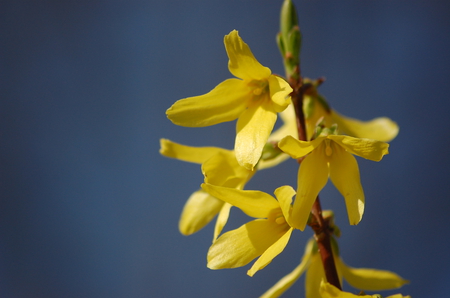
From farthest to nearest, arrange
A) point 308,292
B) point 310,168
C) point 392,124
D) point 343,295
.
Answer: point 392,124 → point 308,292 → point 310,168 → point 343,295

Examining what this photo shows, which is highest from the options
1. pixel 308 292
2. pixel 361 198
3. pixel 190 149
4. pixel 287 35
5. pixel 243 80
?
pixel 287 35

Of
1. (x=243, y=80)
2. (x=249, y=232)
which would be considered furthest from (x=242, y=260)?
(x=243, y=80)

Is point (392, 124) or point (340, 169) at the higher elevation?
point (392, 124)

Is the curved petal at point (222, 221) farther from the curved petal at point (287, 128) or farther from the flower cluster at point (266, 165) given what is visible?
the curved petal at point (287, 128)

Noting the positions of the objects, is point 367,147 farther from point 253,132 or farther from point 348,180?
point 253,132

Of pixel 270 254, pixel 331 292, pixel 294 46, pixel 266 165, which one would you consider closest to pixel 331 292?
pixel 331 292

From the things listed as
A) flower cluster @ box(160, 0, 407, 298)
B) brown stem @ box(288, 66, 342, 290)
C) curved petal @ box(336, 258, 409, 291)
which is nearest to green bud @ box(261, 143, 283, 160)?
flower cluster @ box(160, 0, 407, 298)

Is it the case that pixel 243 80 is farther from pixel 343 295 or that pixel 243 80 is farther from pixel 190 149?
pixel 343 295
